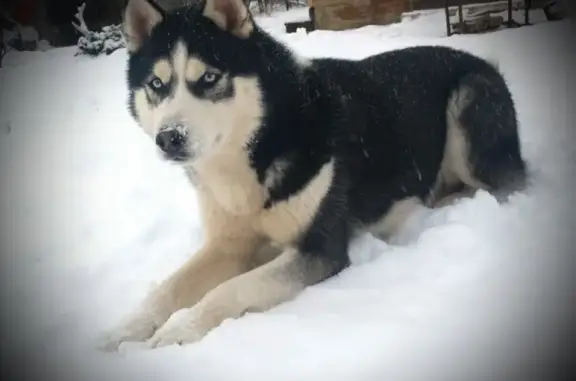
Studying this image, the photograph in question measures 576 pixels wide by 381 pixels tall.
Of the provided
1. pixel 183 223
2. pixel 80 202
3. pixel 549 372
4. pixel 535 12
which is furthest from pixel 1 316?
pixel 535 12

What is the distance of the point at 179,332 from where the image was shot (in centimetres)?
101

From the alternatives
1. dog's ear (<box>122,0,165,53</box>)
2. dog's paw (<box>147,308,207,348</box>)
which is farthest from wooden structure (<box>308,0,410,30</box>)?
dog's paw (<box>147,308,207,348</box>)

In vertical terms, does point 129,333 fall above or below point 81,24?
below

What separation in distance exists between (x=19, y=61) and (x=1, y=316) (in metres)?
0.45

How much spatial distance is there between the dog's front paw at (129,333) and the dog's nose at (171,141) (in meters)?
0.29

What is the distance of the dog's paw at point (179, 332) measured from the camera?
100 cm

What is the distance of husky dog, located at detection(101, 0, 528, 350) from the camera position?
1070 mm

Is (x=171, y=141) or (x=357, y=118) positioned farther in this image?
(x=357, y=118)

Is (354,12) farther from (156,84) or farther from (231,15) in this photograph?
(156,84)

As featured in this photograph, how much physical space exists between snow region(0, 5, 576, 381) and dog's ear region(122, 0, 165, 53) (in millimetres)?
75

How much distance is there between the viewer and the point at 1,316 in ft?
3.39

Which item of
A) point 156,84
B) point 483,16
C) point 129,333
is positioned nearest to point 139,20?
point 156,84

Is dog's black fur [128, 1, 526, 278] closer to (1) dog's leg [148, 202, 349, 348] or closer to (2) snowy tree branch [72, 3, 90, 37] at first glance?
(1) dog's leg [148, 202, 349, 348]

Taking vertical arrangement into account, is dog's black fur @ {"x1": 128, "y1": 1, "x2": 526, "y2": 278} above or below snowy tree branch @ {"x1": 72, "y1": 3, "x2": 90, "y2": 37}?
below
